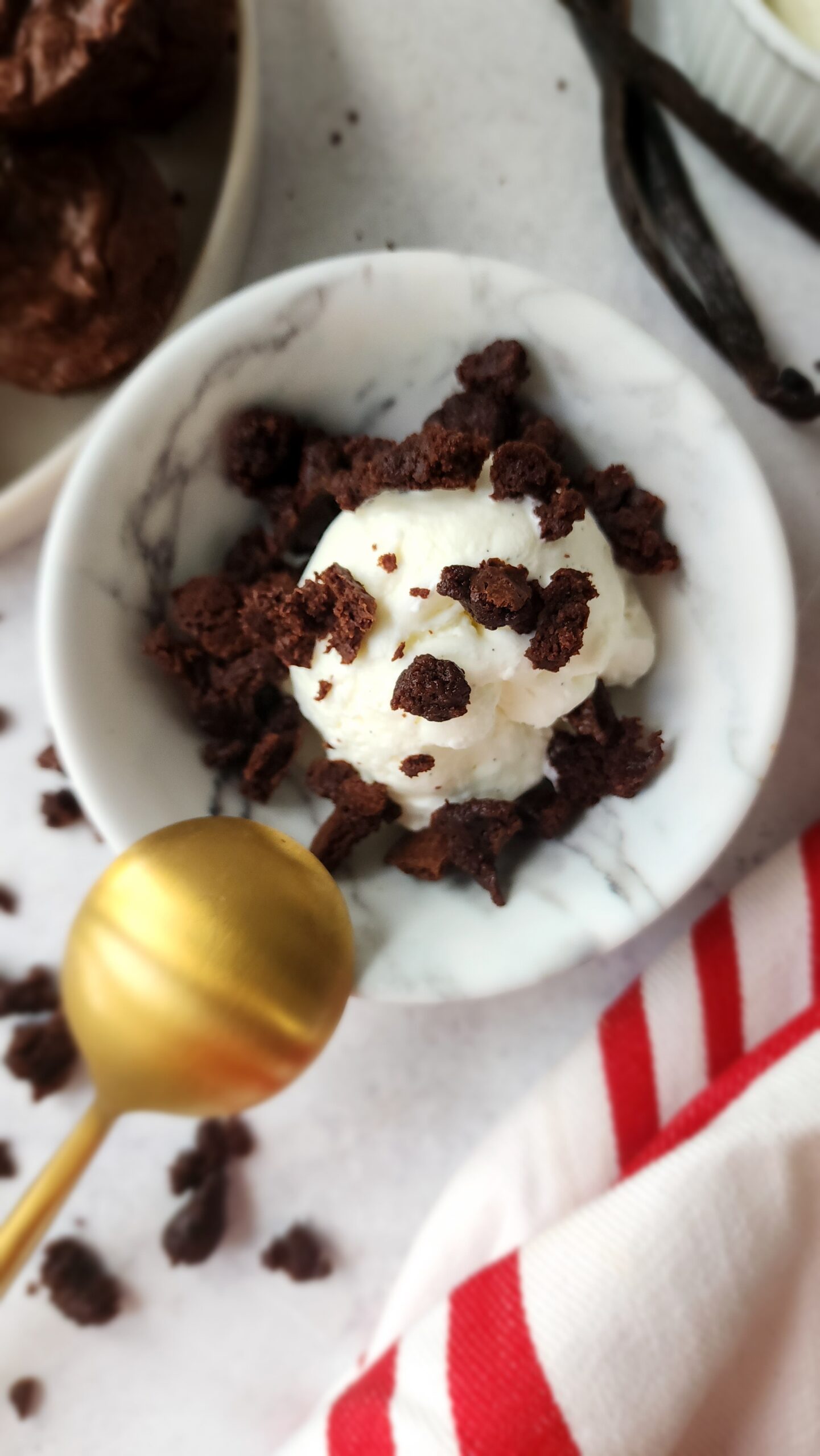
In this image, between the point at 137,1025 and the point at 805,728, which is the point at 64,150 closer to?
the point at 137,1025

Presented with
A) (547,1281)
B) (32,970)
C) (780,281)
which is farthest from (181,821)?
(780,281)

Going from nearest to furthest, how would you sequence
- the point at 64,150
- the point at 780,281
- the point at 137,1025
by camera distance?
1. the point at 137,1025
2. the point at 64,150
3. the point at 780,281

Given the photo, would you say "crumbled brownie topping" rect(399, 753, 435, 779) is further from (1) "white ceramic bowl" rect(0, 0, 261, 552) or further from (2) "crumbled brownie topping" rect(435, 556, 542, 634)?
(1) "white ceramic bowl" rect(0, 0, 261, 552)

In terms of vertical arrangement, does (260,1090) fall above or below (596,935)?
below

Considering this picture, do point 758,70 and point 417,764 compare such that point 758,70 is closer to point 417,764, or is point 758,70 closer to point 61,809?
point 417,764

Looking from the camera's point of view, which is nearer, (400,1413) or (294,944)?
(294,944)

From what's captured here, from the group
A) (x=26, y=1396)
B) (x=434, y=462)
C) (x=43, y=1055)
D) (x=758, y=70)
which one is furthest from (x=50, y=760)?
(x=758, y=70)

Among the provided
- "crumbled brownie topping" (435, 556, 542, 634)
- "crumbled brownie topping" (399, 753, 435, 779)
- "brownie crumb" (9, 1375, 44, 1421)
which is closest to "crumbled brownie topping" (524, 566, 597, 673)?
"crumbled brownie topping" (435, 556, 542, 634)
